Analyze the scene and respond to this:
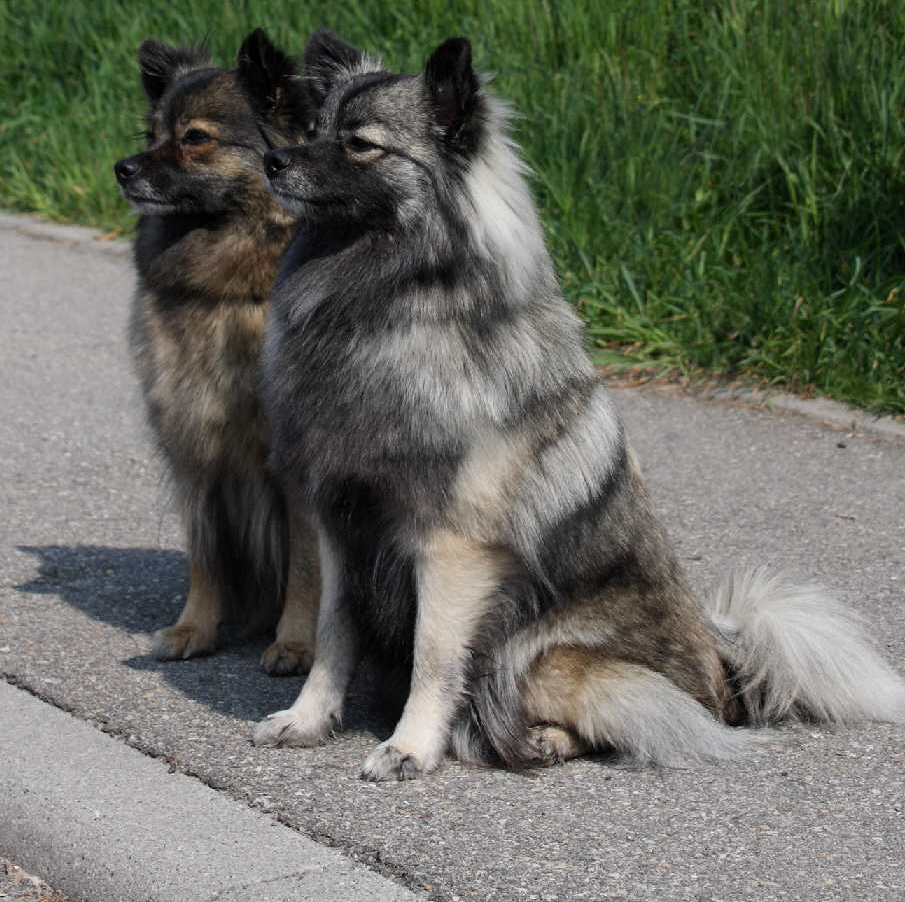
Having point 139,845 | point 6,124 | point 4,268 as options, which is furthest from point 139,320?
point 6,124

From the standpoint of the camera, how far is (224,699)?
377 cm

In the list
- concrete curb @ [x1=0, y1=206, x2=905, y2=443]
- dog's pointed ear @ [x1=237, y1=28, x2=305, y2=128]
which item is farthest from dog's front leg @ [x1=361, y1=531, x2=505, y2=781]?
concrete curb @ [x1=0, y1=206, x2=905, y2=443]

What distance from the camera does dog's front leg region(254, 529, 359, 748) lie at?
11.3 ft

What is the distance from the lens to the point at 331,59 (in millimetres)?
3561

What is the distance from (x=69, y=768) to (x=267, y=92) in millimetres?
1785

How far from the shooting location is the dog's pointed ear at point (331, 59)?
355cm

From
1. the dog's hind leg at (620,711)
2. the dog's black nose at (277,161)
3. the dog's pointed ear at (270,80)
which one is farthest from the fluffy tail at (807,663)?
the dog's pointed ear at (270,80)

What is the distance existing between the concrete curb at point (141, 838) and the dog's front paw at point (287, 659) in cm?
64

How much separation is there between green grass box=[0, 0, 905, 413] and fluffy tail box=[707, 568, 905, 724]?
8.16 feet

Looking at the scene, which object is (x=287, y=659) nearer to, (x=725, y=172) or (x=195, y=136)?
(x=195, y=136)

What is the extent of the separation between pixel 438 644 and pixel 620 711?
0.44 metres

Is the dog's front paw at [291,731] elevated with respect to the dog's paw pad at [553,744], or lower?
elevated

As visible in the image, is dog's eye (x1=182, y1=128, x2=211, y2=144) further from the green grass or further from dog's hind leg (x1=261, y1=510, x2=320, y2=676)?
the green grass

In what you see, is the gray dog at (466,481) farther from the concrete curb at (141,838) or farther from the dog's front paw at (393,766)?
the concrete curb at (141,838)
